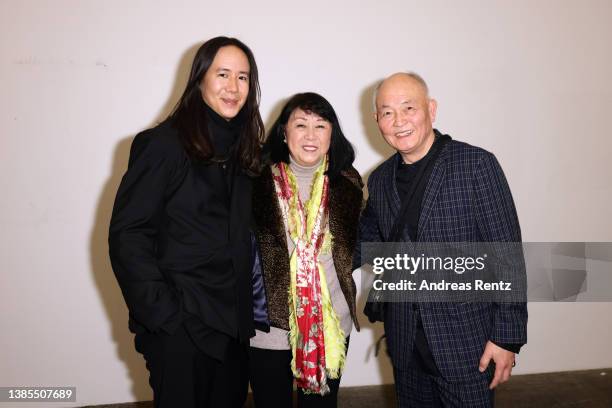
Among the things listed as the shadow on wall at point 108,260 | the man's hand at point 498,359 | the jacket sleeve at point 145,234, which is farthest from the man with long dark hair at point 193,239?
the shadow on wall at point 108,260

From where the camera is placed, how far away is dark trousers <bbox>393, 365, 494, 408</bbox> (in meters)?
1.59

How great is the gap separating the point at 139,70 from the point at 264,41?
78 cm

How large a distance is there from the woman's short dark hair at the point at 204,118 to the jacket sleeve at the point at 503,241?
33.4 inches

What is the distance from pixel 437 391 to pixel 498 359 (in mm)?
270

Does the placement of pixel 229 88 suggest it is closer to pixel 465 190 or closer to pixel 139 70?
pixel 465 190

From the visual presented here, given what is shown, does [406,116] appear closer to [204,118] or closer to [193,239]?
[204,118]

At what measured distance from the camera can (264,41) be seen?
2842 mm

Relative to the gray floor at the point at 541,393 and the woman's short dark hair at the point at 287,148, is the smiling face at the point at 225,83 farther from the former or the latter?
the gray floor at the point at 541,393

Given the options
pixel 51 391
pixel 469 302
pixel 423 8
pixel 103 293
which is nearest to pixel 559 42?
pixel 423 8

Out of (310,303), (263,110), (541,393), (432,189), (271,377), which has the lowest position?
(541,393)

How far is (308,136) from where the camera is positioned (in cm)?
188

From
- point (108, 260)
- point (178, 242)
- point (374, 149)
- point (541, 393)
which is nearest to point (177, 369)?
point (178, 242)

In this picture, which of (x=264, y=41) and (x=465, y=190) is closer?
(x=465, y=190)

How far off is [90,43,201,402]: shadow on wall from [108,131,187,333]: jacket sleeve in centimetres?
133
